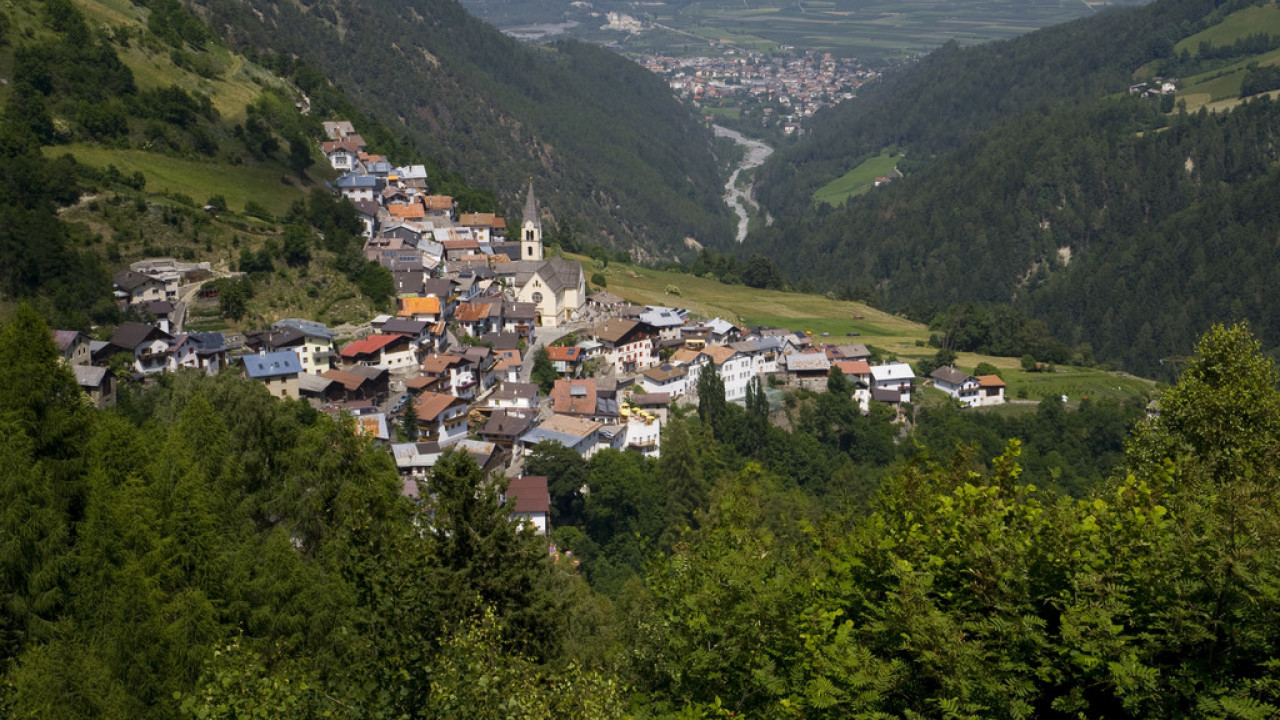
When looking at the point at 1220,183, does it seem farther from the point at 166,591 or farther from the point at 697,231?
the point at 166,591

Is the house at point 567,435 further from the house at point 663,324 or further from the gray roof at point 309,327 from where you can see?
the house at point 663,324

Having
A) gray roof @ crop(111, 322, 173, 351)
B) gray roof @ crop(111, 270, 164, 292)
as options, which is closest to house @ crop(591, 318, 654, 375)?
gray roof @ crop(111, 270, 164, 292)

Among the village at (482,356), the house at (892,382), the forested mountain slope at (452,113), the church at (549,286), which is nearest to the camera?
the village at (482,356)

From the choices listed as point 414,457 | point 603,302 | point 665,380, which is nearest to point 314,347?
point 414,457

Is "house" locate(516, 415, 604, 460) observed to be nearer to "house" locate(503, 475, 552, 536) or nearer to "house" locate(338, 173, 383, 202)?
"house" locate(503, 475, 552, 536)

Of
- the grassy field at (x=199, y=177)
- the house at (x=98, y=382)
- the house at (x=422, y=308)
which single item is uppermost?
the grassy field at (x=199, y=177)

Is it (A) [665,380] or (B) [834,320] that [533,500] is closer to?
(A) [665,380]

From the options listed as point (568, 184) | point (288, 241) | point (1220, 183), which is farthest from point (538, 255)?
point (1220, 183)

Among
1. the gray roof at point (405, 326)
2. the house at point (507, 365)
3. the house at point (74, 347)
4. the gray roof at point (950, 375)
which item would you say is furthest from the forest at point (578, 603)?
the gray roof at point (950, 375)
